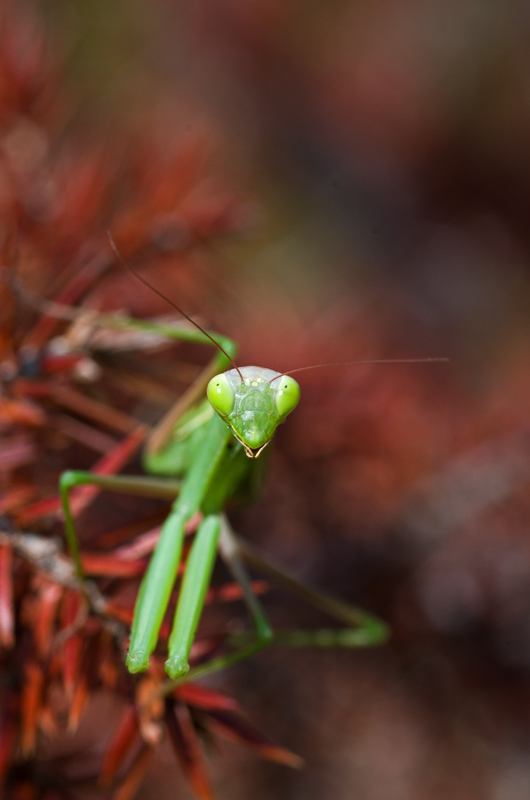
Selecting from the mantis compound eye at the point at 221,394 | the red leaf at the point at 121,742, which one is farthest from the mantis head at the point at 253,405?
the red leaf at the point at 121,742

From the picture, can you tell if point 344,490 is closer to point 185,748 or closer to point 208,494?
point 208,494

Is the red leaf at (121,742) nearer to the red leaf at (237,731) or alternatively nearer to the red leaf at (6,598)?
the red leaf at (237,731)

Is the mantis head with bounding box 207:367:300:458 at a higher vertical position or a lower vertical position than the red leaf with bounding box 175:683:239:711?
higher

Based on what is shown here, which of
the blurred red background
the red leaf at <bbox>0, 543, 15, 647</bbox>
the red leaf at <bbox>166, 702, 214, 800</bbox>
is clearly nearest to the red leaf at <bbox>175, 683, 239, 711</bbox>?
the red leaf at <bbox>166, 702, 214, 800</bbox>

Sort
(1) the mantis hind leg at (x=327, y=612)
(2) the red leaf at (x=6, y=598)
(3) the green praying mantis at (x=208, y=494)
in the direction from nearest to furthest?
1. (2) the red leaf at (x=6, y=598)
2. (3) the green praying mantis at (x=208, y=494)
3. (1) the mantis hind leg at (x=327, y=612)

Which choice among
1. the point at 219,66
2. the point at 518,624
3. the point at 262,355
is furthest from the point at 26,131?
the point at 219,66

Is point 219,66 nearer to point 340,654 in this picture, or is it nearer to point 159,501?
point 159,501

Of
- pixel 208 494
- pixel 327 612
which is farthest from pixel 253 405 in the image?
pixel 327 612

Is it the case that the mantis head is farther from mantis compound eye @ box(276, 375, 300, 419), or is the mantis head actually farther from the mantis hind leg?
the mantis hind leg
